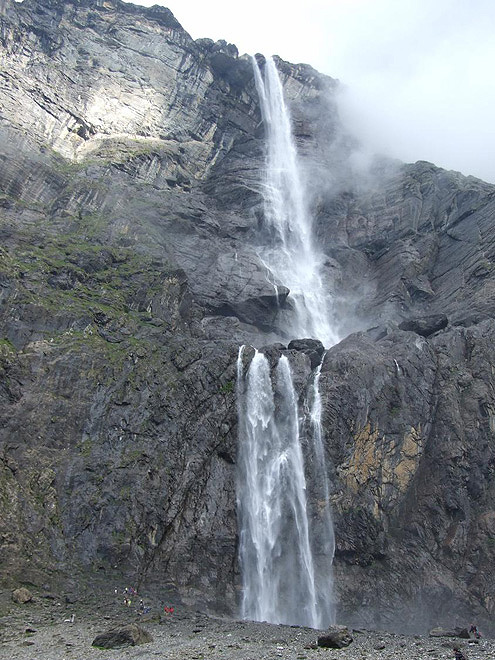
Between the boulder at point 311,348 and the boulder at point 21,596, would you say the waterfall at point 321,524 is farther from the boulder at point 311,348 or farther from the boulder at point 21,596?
the boulder at point 21,596

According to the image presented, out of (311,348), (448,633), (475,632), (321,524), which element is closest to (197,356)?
(311,348)

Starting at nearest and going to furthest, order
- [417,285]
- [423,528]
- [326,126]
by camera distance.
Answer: [423,528], [417,285], [326,126]

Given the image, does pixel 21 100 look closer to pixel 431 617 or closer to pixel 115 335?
pixel 115 335

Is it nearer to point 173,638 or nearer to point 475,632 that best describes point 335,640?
point 173,638

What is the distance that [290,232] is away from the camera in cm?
7906

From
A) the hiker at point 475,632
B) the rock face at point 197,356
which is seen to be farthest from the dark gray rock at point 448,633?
the rock face at point 197,356

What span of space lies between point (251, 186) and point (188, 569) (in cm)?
5796

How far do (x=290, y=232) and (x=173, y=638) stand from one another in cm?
5931

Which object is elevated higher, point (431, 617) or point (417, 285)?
point (417, 285)

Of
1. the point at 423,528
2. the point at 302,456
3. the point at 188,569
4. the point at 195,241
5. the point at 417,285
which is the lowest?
the point at 188,569

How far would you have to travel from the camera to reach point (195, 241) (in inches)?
2729

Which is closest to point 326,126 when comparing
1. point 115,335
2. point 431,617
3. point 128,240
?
point 128,240

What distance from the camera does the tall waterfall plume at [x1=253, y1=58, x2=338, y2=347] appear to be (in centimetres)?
6681

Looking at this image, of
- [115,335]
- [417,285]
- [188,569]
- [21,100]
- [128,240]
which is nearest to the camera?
[188,569]
